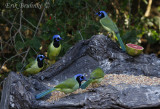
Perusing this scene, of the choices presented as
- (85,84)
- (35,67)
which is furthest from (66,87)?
(35,67)

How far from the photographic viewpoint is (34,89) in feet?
12.8

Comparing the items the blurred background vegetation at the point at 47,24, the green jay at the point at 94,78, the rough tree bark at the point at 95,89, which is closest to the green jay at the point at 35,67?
the rough tree bark at the point at 95,89

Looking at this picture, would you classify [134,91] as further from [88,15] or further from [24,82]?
[88,15]

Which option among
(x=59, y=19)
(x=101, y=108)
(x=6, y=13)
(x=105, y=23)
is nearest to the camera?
(x=101, y=108)

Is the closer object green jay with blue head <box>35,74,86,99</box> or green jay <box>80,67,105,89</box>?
green jay with blue head <box>35,74,86,99</box>

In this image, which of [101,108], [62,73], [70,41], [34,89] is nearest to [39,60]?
[62,73]

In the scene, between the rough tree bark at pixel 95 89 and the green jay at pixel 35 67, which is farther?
the green jay at pixel 35 67

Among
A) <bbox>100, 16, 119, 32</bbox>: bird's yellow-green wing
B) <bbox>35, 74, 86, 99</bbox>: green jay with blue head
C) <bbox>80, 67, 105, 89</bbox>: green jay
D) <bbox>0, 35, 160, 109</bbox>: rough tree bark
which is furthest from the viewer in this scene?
<bbox>100, 16, 119, 32</bbox>: bird's yellow-green wing

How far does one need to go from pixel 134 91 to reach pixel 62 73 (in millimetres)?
1609

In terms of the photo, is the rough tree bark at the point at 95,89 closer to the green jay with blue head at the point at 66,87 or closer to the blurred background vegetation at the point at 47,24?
the green jay with blue head at the point at 66,87

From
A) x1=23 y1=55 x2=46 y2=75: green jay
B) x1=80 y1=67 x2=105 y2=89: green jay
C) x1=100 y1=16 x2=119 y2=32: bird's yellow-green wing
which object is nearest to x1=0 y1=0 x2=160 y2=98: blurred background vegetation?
x1=100 y1=16 x2=119 y2=32: bird's yellow-green wing

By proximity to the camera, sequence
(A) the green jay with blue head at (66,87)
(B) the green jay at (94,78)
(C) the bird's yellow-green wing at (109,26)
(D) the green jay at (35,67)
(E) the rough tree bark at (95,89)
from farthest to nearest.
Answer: (C) the bird's yellow-green wing at (109,26) < (D) the green jay at (35,67) < (B) the green jay at (94,78) < (A) the green jay with blue head at (66,87) < (E) the rough tree bark at (95,89)

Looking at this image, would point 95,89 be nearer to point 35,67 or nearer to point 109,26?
point 35,67

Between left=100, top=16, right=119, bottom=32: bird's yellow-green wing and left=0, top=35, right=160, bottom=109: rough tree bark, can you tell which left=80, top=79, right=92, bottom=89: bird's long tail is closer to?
left=0, top=35, right=160, bottom=109: rough tree bark
